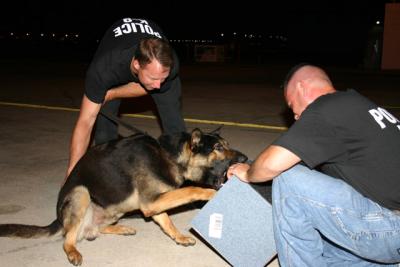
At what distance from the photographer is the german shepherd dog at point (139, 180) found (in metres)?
4.07

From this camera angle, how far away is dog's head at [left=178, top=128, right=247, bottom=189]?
4176mm

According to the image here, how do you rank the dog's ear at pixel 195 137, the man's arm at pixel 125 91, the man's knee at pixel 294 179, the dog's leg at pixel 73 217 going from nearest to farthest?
the man's knee at pixel 294 179 → the dog's leg at pixel 73 217 → the dog's ear at pixel 195 137 → the man's arm at pixel 125 91

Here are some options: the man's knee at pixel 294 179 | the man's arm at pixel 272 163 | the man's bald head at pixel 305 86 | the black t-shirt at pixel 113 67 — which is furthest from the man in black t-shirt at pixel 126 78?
the man's knee at pixel 294 179

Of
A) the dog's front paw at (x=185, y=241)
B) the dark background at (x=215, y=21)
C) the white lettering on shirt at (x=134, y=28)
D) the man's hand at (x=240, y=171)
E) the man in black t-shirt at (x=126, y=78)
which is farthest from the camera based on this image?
the dark background at (x=215, y=21)

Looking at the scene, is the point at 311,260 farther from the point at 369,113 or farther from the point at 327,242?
the point at 369,113

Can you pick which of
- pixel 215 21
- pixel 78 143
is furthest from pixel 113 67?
pixel 215 21

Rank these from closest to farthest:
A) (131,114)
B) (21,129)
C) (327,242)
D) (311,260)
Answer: (311,260) < (327,242) < (21,129) < (131,114)

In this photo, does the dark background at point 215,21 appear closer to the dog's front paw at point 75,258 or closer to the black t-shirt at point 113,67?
the black t-shirt at point 113,67

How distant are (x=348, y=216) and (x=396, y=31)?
23.3 meters

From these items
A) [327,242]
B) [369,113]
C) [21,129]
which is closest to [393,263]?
[327,242]

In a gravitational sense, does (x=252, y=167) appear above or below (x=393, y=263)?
above

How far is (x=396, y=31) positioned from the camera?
23.9 m

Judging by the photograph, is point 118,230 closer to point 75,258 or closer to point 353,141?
point 75,258

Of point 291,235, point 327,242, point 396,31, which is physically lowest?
point 396,31
